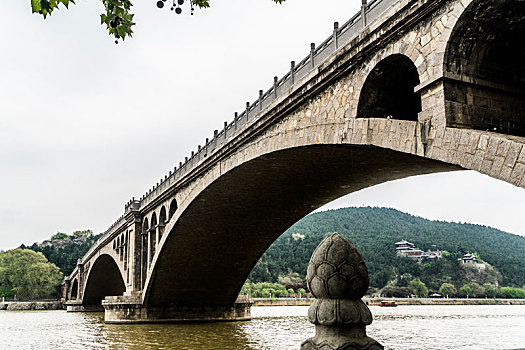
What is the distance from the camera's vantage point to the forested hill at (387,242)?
98.9 metres

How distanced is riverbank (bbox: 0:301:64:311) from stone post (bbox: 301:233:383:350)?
78518mm

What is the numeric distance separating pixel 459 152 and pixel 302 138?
6400mm

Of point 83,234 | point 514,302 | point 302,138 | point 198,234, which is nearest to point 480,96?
point 302,138

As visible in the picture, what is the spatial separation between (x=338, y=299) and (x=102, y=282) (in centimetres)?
6235

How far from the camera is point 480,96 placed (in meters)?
10.1

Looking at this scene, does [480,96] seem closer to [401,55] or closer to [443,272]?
[401,55]

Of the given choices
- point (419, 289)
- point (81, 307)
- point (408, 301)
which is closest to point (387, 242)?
point (419, 289)

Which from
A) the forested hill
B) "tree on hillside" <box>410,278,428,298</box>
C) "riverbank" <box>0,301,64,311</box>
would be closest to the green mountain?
"riverbank" <box>0,301,64,311</box>

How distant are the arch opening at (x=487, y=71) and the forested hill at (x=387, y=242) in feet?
276

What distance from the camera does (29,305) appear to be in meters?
73.6

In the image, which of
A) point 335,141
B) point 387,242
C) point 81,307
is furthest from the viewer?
point 387,242

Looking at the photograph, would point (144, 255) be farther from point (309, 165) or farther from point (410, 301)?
point (410, 301)

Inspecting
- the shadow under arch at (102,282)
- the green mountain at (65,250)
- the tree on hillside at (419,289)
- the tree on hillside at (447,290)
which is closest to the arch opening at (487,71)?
the shadow under arch at (102,282)

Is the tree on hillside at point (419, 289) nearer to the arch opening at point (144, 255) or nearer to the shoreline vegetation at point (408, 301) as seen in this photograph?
the shoreline vegetation at point (408, 301)
